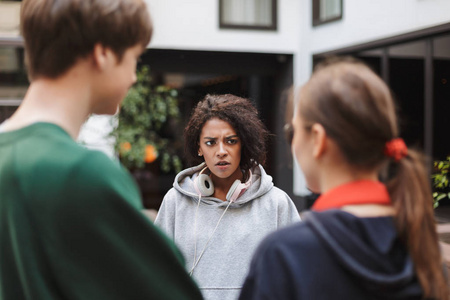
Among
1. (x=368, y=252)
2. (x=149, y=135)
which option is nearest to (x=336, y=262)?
(x=368, y=252)

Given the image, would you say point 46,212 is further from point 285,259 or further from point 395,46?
point 395,46

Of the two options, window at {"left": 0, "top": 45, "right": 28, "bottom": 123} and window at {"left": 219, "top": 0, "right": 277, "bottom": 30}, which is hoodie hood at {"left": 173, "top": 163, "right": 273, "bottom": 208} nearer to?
window at {"left": 0, "top": 45, "right": 28, "bottom": 123}

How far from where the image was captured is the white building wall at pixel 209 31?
1020cm

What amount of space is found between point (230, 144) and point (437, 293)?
1.74 metres

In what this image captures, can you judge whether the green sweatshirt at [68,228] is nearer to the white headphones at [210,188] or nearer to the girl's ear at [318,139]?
the girl's ear at [318,139]

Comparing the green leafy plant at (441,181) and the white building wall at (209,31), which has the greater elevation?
the white building wall at (209,31)

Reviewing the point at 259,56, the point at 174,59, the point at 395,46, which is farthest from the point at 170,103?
the point at 395,46

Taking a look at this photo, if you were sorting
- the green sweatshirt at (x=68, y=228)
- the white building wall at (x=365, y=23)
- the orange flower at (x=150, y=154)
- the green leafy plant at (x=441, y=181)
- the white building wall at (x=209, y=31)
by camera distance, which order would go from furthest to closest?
the white building wall at (x=209, y=31)
the orange flower at (x=150, y=154)
the white building wall at (x=365, y=23)
the green leafy plant at (x=441, y=181)
the green sweatshirt at (x=68, y=228)

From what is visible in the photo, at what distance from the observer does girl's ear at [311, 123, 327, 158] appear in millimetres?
1303

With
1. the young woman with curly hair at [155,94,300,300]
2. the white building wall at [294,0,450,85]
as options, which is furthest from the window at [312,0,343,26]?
the young woman with curly hair at [155,94,300,300]

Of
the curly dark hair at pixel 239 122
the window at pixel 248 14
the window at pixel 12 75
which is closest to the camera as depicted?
the curly dark hair at pixel 239 122

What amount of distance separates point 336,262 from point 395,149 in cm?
31

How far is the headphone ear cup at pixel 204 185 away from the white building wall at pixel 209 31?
7.54m

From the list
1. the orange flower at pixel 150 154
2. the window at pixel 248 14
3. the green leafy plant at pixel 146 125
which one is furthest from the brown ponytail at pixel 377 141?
the window at pixel 248 14
